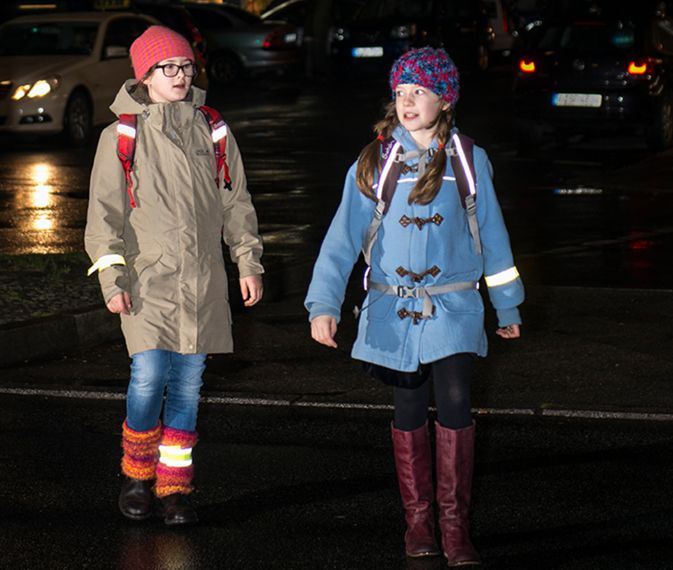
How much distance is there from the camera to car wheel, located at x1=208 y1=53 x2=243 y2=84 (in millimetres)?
33812

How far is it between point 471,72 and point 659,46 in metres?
14.5

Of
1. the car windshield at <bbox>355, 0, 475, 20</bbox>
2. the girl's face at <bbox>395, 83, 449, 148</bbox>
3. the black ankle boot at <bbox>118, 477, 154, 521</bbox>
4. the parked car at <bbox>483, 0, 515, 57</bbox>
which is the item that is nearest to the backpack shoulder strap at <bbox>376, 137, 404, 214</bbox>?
the girl's face at <bbox>395, 83, 449, 148</bbox>

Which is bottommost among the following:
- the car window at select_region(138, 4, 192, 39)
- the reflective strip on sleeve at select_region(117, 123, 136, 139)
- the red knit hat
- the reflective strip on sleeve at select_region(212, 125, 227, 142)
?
the car window at select_region(138, 4, 192, 39)

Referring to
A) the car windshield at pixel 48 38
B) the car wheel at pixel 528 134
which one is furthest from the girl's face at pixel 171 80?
the car windshield at pixel 48 38

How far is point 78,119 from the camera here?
21578mm

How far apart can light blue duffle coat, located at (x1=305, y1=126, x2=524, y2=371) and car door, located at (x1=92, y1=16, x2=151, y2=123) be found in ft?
53.8

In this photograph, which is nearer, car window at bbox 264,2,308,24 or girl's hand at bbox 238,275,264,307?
girl's hand at bbox 238,275,264,307

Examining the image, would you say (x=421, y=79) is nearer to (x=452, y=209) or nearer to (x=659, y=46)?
(x=452, y=209)

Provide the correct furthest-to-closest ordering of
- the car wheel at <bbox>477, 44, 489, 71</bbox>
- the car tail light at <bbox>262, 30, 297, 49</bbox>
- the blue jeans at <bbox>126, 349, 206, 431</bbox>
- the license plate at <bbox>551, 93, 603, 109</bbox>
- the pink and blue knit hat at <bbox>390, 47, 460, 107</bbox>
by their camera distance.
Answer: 1. the car wheel at <bbox>477, 44, 489, 71</bbox>
2. the car tail light at <bbox>262, 30, 297, 49</bbox>
3. the license plate at <bbox>551, 93, 603, 109</bbox>
4. the blue jeans at <bbox>126, 349, 206, 431</bbox>
5. the pink and blue knit hat at <bbox>390, 47, 460, 107</bbox>

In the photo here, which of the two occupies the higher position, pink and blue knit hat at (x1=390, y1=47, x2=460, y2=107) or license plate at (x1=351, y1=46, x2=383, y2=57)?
pink and blue knit hat at (x1=390, y1=47, x2=460, y2=107)

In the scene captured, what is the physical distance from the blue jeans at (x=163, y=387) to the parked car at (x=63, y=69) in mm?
15272

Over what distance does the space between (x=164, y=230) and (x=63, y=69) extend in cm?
1591

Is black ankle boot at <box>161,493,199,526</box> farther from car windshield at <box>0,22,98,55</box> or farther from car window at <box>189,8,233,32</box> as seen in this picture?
car window at <box>189,8,233,32</box>

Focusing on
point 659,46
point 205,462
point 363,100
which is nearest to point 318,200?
point 659,46
